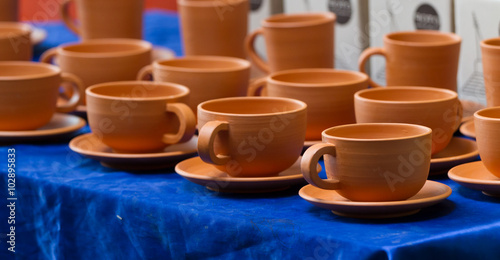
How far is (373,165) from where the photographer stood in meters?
0.88

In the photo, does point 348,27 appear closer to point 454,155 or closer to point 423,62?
point 423,62

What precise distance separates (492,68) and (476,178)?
0.22 meters

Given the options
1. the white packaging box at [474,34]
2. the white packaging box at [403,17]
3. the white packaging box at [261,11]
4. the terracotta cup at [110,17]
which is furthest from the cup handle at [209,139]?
the white packaging box at [261,11]

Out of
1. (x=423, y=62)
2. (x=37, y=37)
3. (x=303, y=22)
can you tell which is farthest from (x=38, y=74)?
(x=37, y=37)

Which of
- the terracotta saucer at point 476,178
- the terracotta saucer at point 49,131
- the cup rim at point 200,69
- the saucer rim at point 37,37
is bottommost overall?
the terracotta saucer at point 476,178

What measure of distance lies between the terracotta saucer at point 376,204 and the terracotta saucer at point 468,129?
0.24 metres

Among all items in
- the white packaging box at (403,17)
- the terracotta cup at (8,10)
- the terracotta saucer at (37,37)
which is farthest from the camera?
the terracotta saucer at (37,37)

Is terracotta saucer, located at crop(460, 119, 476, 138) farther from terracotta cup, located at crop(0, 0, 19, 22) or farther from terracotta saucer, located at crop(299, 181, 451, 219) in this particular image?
terracotta cup, located at crop(0, 0, 19, 22)

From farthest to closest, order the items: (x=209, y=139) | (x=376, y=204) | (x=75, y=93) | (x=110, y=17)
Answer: (x=110, y=17)
(x=75, y=93)
(x=209, y=139)
(x=376, y=204)

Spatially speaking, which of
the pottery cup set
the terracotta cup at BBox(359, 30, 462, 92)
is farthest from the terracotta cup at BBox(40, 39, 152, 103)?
the terracotta cup at BBox(359, 30, 462, 92)

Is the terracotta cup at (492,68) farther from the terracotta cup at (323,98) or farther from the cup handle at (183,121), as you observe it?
the cup handle at (183,121)

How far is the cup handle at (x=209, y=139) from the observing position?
98 cm

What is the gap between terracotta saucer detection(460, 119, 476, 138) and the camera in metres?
1.18

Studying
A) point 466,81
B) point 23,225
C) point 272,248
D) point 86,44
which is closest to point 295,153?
point 272,248
